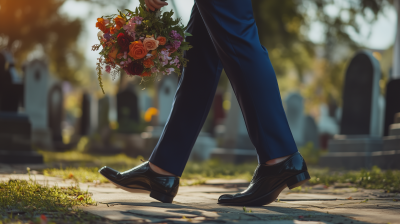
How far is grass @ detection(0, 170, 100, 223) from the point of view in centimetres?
158

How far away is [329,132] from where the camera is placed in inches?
693

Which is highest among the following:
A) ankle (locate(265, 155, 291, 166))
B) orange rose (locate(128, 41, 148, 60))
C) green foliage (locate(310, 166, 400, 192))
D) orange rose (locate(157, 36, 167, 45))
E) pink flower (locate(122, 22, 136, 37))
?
pink flower (locate(122, 22, 136, 37))

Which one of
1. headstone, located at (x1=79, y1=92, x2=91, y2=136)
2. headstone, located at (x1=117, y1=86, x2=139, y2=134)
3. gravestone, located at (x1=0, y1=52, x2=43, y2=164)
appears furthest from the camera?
headstone, located at (x1=79, y1=92, x2=91, y2=136)

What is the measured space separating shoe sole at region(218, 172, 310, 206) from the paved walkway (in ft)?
0.12

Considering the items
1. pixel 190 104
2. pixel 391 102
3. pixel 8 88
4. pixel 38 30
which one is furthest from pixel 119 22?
pixel 38 30

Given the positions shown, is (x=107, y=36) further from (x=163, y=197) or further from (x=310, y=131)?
(x=310, y=131)

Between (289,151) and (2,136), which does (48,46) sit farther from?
(289,151)

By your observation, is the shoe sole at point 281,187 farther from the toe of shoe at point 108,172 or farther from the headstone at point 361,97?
the headstone at point 361,97

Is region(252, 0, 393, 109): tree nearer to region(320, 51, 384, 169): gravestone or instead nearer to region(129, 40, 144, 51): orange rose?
region(320, 51, 384, 169): gravestone

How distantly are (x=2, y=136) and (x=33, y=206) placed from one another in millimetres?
4610

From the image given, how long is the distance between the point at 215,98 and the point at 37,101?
589 cm

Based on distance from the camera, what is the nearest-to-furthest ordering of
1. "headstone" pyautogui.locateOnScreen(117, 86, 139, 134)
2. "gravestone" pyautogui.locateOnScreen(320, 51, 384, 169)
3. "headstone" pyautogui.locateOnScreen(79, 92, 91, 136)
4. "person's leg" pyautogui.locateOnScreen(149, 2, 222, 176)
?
"person's leg" pyautogui.locateOnScreen(149, 2, 222, 176) < "gravestone" pyautogui.locateOnScreen(320, 51, 384, 169) < "headstone" pyautogui.locateOnScreen(117, 86, 139, 134) < "headstone" pyautogui.locateOnScreen(79, 92, 91, 136)

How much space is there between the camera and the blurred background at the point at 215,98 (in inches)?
255

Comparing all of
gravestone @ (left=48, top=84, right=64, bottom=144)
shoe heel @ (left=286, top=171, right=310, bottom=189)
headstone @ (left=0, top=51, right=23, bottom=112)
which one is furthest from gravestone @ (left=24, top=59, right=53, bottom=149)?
shoe heel @ (left=286, top=171, right=310, bottom=189)
